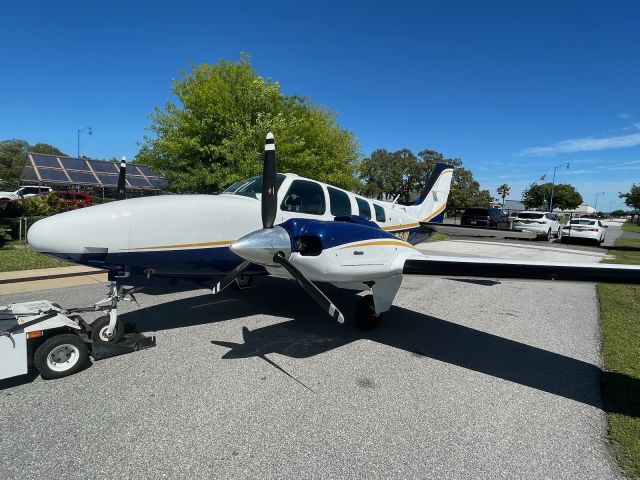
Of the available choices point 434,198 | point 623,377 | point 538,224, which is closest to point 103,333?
point 623,377

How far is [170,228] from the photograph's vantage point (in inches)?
207

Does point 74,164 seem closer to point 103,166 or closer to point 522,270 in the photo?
point 103,166

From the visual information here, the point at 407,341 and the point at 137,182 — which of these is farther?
the point at 137,182

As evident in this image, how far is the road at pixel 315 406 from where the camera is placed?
3.10 metres

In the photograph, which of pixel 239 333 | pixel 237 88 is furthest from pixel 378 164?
pixel 239 333

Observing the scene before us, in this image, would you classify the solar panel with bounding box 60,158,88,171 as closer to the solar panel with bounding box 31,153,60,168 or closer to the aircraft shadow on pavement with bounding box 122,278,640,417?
the solar panel with bounding box 31,153,60,168

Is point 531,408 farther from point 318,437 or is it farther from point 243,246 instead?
point 243,246

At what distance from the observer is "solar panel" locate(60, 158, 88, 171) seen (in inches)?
1245

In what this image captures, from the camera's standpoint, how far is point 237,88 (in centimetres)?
1571

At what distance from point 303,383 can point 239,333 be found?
194 cm

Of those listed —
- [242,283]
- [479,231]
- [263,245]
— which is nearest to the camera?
[263,245]

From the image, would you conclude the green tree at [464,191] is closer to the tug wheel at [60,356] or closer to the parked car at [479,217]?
the parked car at [479,217]

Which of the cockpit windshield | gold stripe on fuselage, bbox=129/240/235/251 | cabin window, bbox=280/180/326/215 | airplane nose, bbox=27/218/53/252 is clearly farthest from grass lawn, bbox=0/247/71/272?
cabin window, bbox=280/180/326/215

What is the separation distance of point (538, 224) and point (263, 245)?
2710 centimetres
